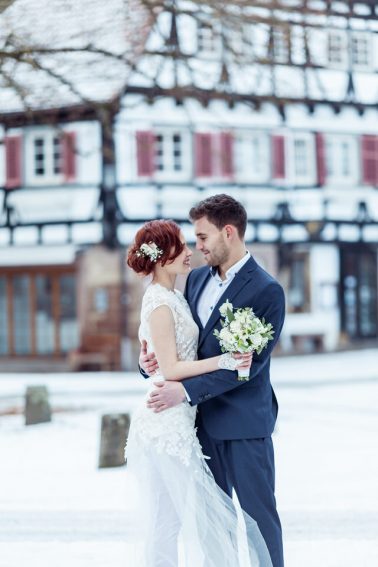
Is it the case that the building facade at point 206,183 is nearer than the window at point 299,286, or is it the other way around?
the building facade at point 206,183

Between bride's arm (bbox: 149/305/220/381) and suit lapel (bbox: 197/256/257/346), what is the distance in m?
0.14

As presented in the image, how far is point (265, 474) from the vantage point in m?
3.78

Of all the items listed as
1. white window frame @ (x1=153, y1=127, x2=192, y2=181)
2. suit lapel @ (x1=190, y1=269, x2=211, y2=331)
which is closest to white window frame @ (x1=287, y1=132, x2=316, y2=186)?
white window frame @ (x1=153, y1=127, x2=192, y2=181)

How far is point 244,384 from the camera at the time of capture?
3787 mm

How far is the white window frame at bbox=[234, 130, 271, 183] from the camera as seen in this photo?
878 inches

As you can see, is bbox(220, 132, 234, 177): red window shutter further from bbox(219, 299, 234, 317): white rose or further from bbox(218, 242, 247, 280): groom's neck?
bbox(219, 299, 234, 317): white rose

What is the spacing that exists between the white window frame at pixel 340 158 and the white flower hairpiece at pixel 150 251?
1972cm

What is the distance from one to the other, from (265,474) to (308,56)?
11300mm

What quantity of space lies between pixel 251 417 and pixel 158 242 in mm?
784

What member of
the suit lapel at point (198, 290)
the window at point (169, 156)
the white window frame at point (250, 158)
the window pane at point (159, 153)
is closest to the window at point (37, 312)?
the window at point (169, 156)

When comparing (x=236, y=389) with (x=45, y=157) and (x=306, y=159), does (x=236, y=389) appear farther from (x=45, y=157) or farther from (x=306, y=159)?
(x=306, y=159)

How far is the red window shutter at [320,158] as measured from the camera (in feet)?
74.9

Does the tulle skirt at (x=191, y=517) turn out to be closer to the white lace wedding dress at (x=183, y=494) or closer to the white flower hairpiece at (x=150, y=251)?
the white lace wedding dress at (x=183, y=494)

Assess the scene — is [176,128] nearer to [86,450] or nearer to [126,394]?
[126,394]
